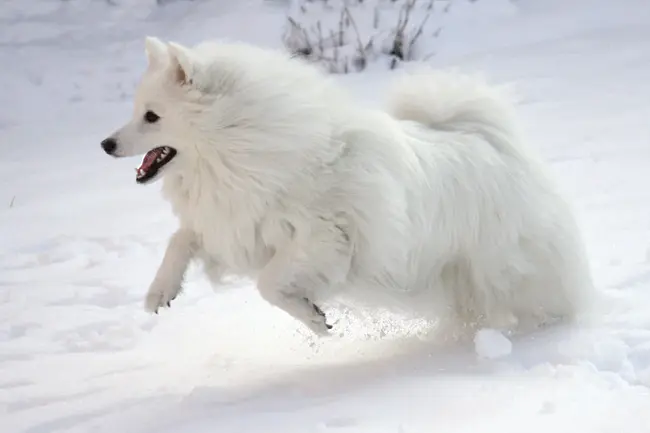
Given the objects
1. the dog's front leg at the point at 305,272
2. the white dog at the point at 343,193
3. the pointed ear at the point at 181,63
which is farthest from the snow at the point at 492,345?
the pointed ear at the point at 181,63

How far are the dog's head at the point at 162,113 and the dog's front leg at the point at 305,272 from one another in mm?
557

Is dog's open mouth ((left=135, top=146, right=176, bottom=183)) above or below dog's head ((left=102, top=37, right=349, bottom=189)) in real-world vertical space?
below

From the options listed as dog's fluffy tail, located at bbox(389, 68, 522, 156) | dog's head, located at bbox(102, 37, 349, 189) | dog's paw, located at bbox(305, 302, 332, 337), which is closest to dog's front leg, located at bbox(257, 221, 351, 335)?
dog's paw, located at bbox(305, 302, 332, 337)

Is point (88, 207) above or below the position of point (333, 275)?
below

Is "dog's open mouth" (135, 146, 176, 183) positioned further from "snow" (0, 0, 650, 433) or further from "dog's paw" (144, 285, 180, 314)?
"snow" (0, 0, 650, 433)

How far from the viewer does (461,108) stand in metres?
3.82

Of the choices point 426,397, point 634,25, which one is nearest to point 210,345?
point 426,397

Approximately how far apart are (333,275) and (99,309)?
1.74 m

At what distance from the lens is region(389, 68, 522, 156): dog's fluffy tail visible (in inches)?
150

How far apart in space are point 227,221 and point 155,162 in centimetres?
35

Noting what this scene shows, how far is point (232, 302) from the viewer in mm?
4590

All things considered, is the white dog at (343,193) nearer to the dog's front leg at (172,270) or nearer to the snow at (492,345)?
the dog's front leg at (172,270)

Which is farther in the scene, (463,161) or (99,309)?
(99,309)

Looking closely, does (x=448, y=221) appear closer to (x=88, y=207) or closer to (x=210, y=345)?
(x=210, y=345)
